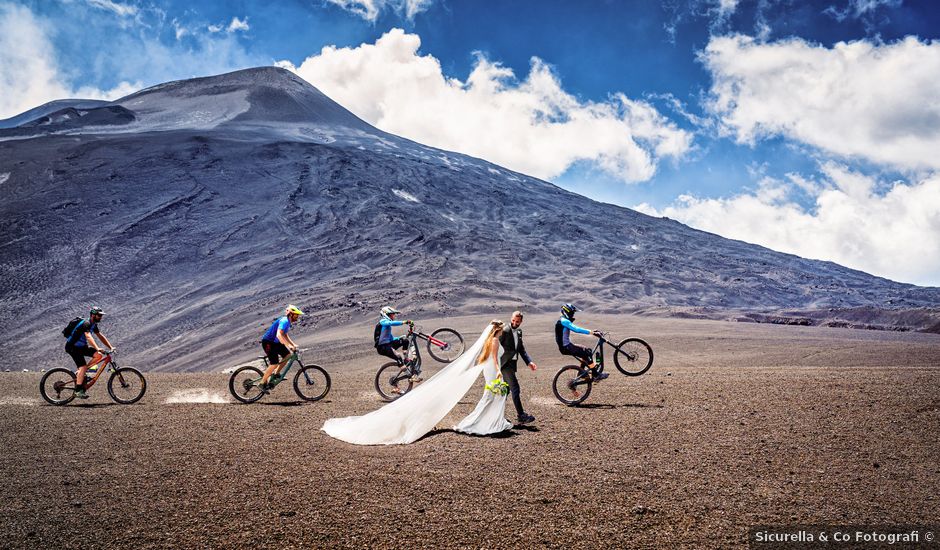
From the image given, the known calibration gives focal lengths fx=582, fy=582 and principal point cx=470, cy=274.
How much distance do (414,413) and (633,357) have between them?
736 cm

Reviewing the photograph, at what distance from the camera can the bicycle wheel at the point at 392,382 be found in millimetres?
13203

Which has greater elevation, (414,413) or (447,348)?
(447,348)

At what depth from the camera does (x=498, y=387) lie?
991 centimetres

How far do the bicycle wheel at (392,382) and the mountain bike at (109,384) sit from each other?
17.1ft

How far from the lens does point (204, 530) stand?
5953 millimetres

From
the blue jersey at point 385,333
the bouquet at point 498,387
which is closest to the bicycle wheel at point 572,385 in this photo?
the bouquet at point 498,387

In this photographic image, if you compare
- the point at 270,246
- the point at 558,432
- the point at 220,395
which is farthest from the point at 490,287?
the point at 558,432

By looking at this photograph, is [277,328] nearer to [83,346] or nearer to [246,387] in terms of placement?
[246,387]

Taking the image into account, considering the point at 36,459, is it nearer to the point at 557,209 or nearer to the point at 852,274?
the point at 557,209

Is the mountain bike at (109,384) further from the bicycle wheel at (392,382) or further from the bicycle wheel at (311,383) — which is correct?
the bicycle wheel at (392,382)

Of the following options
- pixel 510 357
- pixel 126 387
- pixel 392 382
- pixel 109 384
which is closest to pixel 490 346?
pixel 510 357

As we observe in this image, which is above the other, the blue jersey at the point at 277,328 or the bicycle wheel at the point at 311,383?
the blue jersey at the point at 277,328

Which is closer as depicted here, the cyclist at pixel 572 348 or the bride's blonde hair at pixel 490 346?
the bride's blonde hair at pixel 490 346

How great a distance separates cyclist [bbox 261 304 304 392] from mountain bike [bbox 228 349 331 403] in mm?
82
